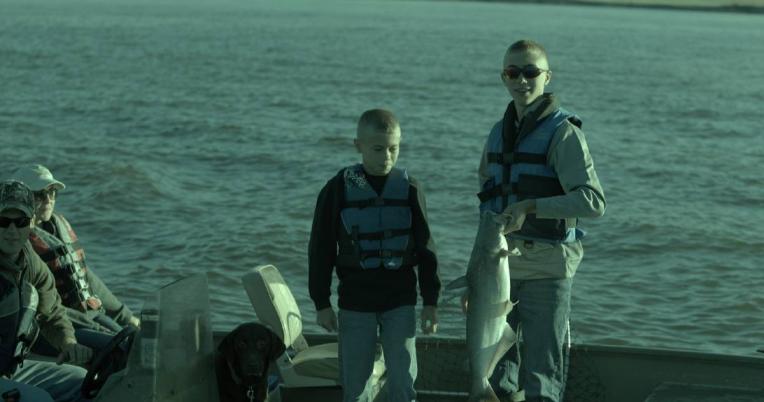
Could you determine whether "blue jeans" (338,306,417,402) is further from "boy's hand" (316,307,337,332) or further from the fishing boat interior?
the fishing boat interior

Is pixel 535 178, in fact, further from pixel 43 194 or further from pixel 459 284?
pixel 43 194

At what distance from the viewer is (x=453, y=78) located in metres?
40.1

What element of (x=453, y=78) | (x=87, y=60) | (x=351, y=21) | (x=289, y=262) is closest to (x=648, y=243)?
(x=289, y=262)

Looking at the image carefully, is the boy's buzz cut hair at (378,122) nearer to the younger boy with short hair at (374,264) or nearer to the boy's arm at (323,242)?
the younger boy with short hair at (374,264)

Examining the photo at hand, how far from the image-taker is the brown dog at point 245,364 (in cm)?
637

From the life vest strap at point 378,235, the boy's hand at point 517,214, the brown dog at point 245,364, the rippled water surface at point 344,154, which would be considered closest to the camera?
the boy's hand at point 517,214

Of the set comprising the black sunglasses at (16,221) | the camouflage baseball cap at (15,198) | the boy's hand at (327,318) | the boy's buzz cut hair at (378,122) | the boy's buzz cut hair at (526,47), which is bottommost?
the boy's hand at (327,318)

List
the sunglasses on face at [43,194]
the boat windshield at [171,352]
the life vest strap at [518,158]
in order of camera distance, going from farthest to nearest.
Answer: the sunglasses on face at [43,194]
the life vest strap at [518,158]
the boat windshield at [171,352]

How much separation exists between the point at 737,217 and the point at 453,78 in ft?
68.5

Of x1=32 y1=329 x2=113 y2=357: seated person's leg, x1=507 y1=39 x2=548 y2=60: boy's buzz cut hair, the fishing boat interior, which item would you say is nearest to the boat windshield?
the fishing boat interior

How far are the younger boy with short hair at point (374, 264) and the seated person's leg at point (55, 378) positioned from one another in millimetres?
1373

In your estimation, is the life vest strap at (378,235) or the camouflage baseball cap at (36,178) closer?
the life vest strap at (378,235)

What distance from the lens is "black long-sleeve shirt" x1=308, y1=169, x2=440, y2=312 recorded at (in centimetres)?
615

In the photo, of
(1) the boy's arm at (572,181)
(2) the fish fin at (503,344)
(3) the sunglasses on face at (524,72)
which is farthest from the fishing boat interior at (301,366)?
(3) the sunglasses on face at (524,72)
